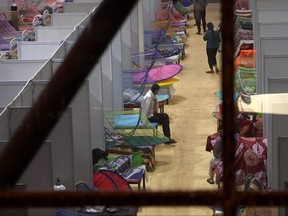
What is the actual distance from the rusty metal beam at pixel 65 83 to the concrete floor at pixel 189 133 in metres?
4.53

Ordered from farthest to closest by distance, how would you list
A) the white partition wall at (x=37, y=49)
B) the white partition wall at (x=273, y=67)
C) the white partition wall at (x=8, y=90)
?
1. the white partition wall at (x=37, y=49)
2. the white partition wall at (x=8, y=90)
3. the white partition wall at (x=273, y=67)

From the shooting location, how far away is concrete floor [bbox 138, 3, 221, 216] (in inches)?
289

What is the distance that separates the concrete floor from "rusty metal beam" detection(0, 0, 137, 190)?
4.53 m

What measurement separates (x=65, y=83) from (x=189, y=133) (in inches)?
333

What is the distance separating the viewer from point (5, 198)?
0.69m

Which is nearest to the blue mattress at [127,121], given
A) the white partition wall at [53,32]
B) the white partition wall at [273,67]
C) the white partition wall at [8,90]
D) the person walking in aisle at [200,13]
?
the white partition wall at [53,32]

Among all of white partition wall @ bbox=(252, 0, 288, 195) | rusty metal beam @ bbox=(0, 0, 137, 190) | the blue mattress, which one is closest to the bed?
the blue mattress

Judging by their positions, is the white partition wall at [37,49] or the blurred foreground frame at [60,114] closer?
the blurred foreground frame at [60,114]

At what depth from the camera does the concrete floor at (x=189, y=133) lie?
24.1ft

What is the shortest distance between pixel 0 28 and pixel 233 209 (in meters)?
12.8

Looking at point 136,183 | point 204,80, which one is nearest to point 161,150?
point 136,183

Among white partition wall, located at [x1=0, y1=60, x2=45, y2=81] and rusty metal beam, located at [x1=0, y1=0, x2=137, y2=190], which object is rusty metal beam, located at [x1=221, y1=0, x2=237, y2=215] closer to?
rusty metal beam, located at [x1=0, y1=0, x2=137, y2=190]

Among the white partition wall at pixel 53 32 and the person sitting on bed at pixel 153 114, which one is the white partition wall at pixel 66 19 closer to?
the white partition wall at pixel 53 32

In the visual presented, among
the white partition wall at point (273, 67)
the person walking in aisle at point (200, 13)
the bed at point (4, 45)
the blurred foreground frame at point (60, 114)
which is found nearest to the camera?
the blurred foreground frame at point (60, 114)
